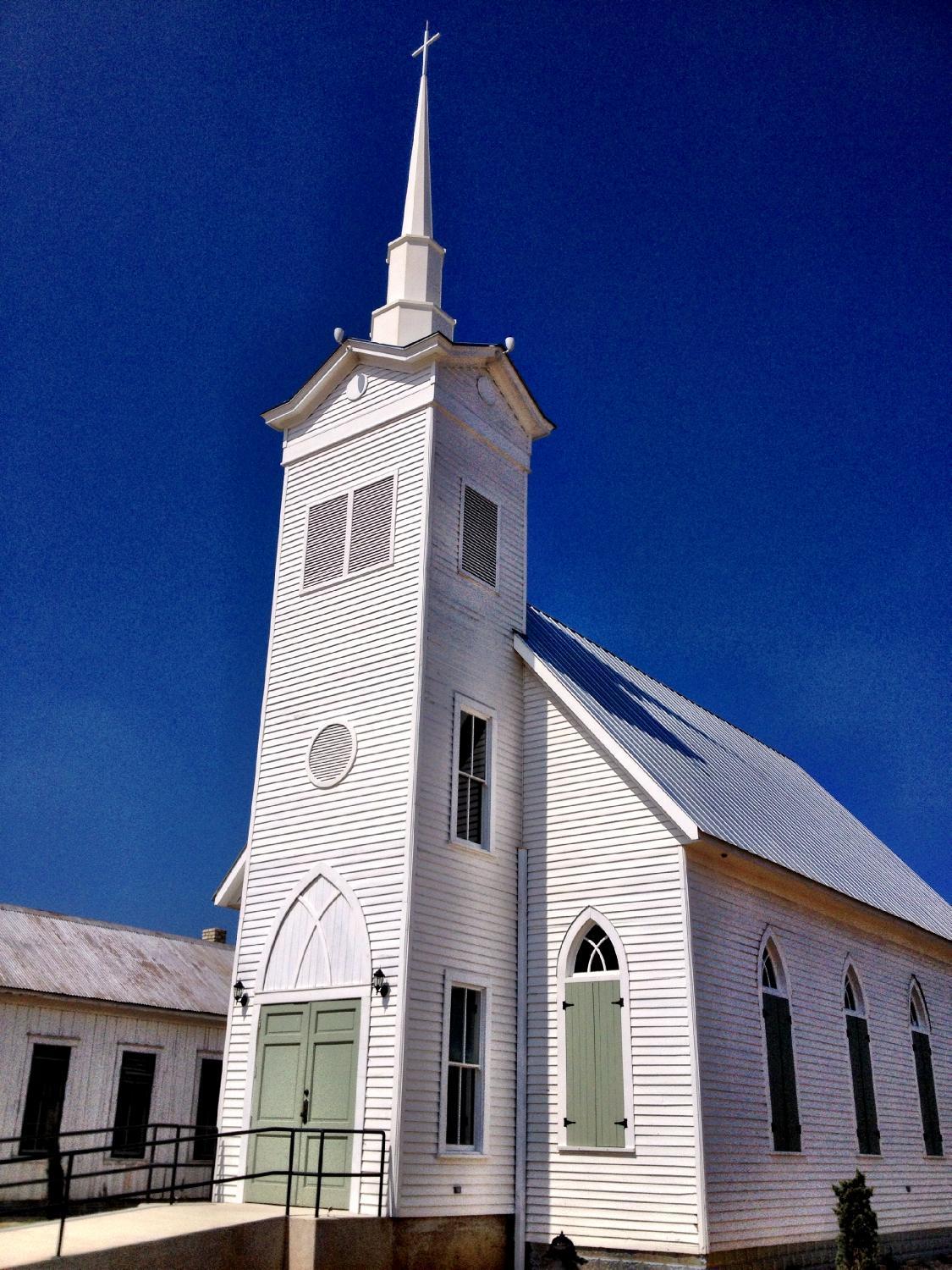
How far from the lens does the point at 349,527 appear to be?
18312 millimetres

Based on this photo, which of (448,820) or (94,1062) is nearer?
(448,820)

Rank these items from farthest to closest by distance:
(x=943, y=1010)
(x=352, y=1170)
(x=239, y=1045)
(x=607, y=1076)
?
(x=943, y=1010) → (x=239, y=1045) → (x=607, y=1076) → (x=352, y=1170)

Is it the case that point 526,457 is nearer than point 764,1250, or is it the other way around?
point 764,1250

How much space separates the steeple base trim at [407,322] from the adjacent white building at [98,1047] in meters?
12.6

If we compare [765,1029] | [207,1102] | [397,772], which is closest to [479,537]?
[397,772]

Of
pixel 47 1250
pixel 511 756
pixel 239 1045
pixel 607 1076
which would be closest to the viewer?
pixel 47 1250

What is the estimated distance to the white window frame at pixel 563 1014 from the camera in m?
14.8

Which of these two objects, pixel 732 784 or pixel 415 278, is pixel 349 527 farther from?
pixel 732 784

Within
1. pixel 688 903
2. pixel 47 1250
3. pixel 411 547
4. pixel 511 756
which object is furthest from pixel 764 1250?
pixel 411 547

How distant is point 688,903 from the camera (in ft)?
50.4

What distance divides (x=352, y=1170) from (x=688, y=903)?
5.23m

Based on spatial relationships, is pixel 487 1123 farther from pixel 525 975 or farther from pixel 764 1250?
pixel 764 1250

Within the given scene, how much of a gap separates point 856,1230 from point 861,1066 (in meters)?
4.49

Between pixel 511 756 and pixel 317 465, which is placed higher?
pixel 317 465
